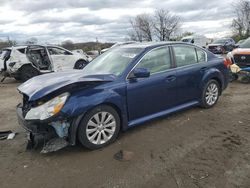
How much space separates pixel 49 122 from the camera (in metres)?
3.83

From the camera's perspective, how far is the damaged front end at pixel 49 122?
3.81 meters

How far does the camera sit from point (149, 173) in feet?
11.4

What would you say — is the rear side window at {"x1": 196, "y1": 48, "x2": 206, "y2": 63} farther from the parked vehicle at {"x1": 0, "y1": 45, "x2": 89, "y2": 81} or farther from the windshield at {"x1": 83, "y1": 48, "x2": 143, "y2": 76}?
the parked vehicle at {"x1": 0, "y1": 45, "x2": 89, "y2": 81}

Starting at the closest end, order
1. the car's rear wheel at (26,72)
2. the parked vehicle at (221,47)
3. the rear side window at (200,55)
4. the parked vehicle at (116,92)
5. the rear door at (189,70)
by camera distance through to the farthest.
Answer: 1. the parked vehicle at (116,92)
2. the rear door at (189,70)
3. the rear side window at (200,55)
4. the car's rear wheel at (26,72)
5. the parked vehicle at (221,47)

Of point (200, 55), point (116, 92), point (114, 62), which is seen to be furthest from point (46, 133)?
point (200, 55)

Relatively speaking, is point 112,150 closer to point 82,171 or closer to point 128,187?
point 82,171

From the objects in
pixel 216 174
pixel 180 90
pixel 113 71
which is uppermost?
pixel 113 71

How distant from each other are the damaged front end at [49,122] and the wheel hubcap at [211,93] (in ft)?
11.1

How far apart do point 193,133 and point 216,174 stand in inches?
54.5

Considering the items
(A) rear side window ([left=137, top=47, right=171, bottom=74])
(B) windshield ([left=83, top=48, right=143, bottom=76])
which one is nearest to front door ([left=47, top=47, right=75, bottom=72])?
(B) windshield ([left=83, top=48, right=143, bottom=76])

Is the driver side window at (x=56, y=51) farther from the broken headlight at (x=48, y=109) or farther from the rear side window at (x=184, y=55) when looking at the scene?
the broken headlight at (x=48, y=109)

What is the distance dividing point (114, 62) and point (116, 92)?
920mm

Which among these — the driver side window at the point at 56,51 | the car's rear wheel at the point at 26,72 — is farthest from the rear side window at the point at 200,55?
the car's rear wheel at the point at 26,72

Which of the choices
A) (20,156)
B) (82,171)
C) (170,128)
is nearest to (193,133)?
(170,128)
